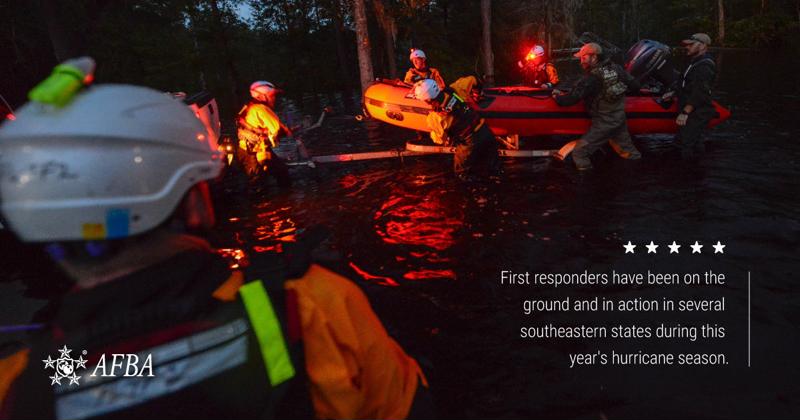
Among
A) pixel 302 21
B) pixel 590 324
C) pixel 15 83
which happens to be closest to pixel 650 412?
pixel 590 324

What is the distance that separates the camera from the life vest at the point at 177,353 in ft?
→ 3.58

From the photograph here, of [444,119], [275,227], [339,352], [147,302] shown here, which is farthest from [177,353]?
[444,119]

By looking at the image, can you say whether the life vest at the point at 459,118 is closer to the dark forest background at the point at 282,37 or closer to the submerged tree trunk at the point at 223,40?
the dark forest background at the point at 282,37

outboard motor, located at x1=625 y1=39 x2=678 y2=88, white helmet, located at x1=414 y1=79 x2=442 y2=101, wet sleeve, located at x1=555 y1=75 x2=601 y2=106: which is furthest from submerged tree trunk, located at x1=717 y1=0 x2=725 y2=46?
white helmet, located at x1=414 y1=79 x2=442 y2=101

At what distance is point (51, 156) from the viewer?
113 centimetres

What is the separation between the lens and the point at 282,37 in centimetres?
2748

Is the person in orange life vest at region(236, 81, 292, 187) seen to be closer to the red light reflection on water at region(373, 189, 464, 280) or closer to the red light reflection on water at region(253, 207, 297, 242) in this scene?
the red light reflection on water at region(253, 207, 297, 242)

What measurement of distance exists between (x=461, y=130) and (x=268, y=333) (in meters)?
6.06

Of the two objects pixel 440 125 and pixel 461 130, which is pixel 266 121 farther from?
pixel 461 130

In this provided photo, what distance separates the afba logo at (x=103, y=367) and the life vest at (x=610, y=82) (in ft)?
24.5

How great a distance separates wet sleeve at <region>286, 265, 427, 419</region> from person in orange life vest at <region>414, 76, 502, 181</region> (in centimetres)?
565

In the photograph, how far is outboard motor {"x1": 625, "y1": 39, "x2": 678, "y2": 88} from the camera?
7.98 meters

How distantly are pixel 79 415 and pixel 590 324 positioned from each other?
338cm

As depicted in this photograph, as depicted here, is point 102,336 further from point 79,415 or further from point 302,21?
point 302,21
